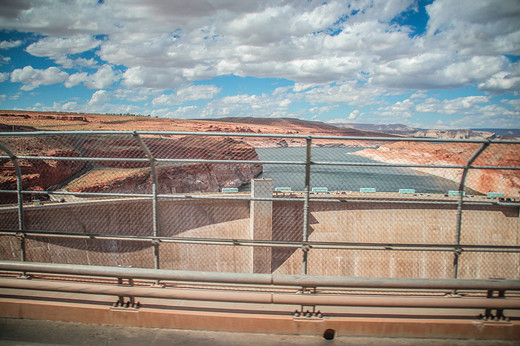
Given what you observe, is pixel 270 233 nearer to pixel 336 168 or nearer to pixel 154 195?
pixel 336 168

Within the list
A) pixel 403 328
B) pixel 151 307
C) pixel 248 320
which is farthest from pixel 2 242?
pixel 403 328

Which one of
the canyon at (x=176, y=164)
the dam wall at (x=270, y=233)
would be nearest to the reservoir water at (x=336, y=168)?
the canyon at (x=176, y=164)

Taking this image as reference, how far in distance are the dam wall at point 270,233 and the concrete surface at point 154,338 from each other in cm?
1023

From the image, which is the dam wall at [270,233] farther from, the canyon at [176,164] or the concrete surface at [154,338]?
the concrete surface at [154,338]

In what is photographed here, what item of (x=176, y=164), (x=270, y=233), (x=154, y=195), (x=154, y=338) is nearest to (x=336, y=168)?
(x=270, y=233)

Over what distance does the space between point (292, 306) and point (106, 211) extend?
17.2m

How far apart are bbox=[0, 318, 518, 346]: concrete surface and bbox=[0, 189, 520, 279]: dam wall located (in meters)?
10.2

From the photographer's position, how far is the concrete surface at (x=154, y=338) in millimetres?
3379

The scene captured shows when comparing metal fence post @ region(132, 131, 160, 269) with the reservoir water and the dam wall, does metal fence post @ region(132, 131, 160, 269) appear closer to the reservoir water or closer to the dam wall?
the reservoir water

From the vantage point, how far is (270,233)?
17.8 meters

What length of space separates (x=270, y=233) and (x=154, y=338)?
47.7 ft

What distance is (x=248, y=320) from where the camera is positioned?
354cm

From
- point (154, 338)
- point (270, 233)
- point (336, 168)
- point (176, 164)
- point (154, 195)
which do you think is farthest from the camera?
point (270, 233)

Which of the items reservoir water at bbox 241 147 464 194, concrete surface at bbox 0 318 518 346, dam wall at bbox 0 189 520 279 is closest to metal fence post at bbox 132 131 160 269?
concrete surface at bbox 0 318 518 346
